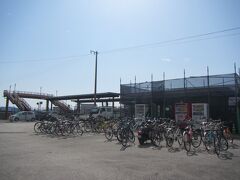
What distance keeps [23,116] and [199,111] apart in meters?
26.9

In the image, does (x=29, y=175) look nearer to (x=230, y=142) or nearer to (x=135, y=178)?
(x=135, y=178)

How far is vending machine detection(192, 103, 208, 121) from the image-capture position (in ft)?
60.9

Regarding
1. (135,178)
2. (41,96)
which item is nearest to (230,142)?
(135,178)

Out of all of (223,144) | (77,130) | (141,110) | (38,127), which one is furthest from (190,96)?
(38,127)

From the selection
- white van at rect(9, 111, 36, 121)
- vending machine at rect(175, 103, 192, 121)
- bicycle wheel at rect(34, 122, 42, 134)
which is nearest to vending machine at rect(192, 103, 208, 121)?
vending machine at rect(175, 103, 192, 121)

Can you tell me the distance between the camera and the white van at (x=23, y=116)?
37.3 meters

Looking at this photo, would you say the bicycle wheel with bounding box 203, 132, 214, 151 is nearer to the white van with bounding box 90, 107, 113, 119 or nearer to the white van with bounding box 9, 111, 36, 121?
the white van with bounding box 90, 107, 113, 119

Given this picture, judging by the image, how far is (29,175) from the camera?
6805 millimetres

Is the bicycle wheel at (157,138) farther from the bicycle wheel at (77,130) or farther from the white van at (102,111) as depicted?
the white van at (102,111)

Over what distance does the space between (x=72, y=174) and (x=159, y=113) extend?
732 inches

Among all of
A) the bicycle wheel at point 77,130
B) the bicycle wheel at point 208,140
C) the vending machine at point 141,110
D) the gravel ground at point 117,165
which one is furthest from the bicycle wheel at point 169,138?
the vending machine at point 141,110

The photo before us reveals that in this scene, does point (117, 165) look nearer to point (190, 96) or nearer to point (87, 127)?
point (87, 127)

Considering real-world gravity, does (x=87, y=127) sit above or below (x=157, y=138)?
above

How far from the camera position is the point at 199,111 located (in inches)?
741
